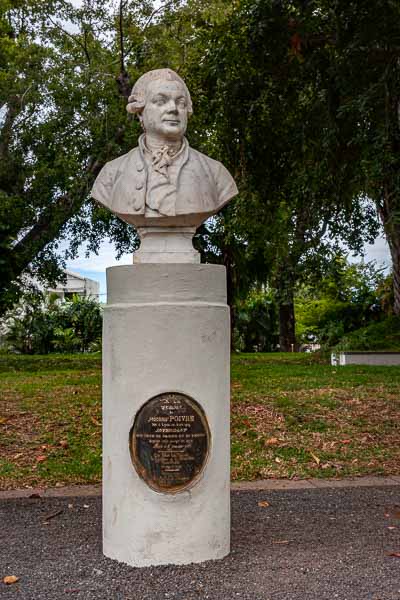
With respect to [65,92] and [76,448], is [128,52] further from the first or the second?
[76,448]

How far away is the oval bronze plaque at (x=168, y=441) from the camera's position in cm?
465

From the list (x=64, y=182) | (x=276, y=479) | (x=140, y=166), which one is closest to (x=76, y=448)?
Result: (x=276, y=479)

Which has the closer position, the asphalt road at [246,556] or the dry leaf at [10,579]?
the asphalt road at [246,556]

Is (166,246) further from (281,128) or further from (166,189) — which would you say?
(281,128)

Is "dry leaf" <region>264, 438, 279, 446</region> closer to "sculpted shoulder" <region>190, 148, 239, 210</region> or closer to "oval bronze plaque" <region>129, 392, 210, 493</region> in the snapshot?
"oval bronze plaque" <region>129, 392, 210, 493</region>

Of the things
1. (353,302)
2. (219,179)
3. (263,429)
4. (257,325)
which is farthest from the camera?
(257,325)

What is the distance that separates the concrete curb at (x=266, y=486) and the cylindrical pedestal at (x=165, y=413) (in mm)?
1973

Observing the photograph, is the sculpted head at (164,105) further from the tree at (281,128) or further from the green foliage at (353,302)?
the green foliage at (353,302)

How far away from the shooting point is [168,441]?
4.68m

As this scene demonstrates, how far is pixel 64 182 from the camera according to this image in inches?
558

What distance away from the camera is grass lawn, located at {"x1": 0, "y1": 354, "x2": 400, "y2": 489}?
7.33 metres

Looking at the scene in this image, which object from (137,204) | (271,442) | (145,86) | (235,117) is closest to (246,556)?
(137,204)

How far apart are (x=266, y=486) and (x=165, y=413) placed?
8.43ft

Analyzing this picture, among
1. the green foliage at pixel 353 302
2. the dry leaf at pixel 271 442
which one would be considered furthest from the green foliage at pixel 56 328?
the dry leaf at pixel 271 442
